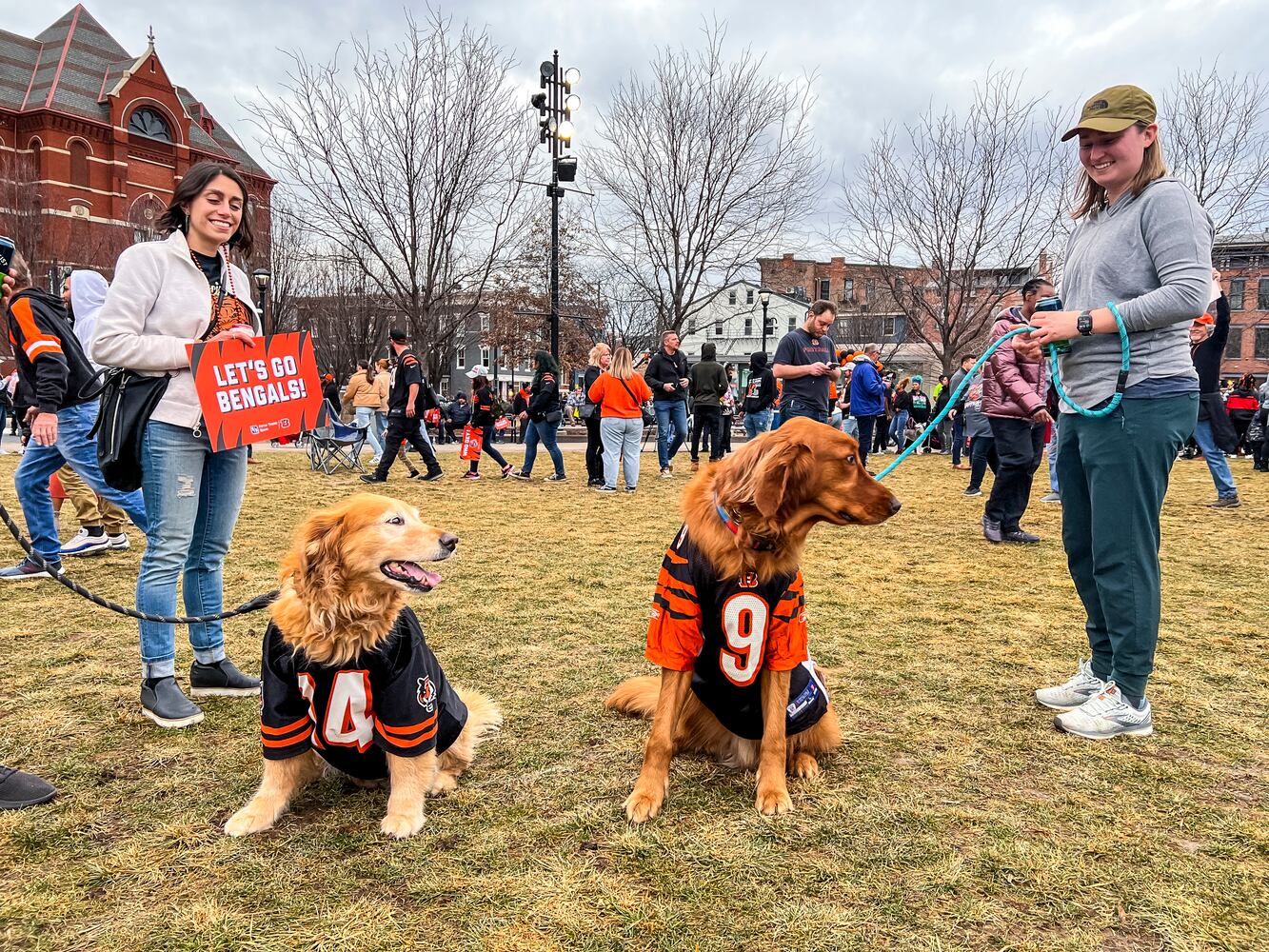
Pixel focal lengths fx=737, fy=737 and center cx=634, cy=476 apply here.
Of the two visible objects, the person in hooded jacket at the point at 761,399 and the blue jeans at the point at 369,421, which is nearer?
the person in hooded jacket at the point at 761,399

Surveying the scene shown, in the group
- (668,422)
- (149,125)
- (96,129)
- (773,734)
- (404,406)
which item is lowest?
(773,734)

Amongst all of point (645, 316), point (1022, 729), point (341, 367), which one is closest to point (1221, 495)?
point (1022, 729)

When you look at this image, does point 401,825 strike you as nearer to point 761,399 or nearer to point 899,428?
point 761,399

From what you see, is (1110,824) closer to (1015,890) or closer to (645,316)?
(1015,890)

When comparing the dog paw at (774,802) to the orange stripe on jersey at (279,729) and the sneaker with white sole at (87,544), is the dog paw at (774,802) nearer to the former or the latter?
the orange stripe on jersey at (279,729)

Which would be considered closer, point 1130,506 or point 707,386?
point 1130,506

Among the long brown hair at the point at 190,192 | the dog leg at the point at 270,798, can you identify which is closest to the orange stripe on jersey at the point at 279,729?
the dog leg at the point at 270,798

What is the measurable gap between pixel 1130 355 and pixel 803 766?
206cm

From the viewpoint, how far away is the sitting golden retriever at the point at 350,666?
2.30 meters

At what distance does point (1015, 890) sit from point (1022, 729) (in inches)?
48.6

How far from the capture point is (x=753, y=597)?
2521 mm

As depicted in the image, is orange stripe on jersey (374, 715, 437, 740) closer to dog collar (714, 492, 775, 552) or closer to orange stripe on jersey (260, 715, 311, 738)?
orange stripe on jersey (260, 715, 311, 738)

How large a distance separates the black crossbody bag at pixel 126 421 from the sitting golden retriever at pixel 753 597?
218cm

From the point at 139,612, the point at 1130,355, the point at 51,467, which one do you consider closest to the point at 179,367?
the point at 139,612
